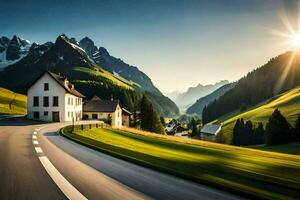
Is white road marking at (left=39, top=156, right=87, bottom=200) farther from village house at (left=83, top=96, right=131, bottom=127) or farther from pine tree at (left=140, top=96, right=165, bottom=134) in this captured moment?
village house at (left=83, top=96, right=131, bottom=127)

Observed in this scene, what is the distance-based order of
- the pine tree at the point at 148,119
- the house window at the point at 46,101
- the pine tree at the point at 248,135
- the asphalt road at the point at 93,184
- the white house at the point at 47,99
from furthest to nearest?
the pine tree at the point at 248,135
the pine tree at the point at 148,119
the house window at the point at 46,101
the white house at the point at 47,99
the asphalt road at the point at 93,184

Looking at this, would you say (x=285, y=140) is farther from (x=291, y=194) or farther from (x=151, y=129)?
(x=291, y=194)

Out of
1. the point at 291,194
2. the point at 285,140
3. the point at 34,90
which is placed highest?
the point at 34,90

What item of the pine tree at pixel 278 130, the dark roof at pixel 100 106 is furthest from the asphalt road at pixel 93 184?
the dark roof at pixel 100 106

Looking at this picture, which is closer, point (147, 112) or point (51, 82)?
point (51, 82)

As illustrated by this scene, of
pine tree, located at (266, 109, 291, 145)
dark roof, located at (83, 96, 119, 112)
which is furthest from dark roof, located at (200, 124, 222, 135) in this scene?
pine tree, located at (266, 109, 291, 145)

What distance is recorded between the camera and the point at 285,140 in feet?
260

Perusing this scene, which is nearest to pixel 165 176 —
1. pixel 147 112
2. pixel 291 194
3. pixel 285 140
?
Result: pixel 291 194

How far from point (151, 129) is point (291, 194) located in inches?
3322

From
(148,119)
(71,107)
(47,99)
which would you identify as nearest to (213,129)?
(148,119)

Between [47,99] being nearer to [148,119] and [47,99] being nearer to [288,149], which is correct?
[148,119]

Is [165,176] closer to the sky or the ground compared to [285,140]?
closer to the sky

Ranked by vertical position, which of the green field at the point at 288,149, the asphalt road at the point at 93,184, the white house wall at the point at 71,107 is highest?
the white house wall at the point at 71,107

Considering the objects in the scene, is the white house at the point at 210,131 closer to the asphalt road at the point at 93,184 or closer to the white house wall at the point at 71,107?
the white house wall at the point at 71,107
